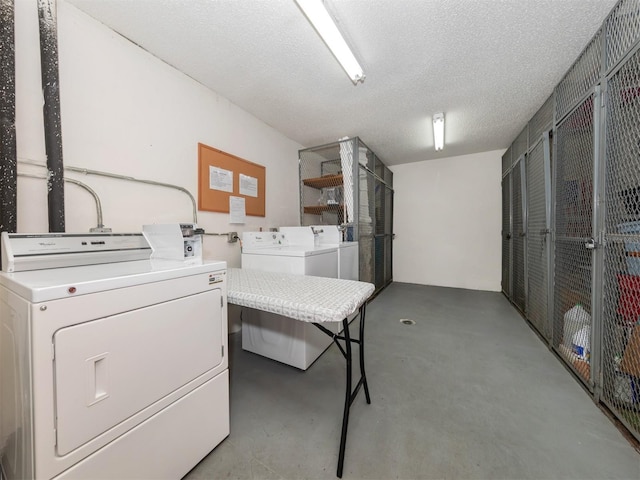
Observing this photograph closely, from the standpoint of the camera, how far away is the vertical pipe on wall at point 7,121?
1.14 metres

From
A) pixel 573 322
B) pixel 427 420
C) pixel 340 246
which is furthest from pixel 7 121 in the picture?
pixel 573 322

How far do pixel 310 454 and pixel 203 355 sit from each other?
748 millimetres

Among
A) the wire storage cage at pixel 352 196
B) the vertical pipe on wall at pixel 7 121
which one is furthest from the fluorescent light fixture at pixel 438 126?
the vertical pipe on wall at pixel 7 121

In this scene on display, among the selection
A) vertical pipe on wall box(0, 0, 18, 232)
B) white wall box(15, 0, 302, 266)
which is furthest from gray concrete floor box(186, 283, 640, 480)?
vertical pipe on wall box(0, 0, 18, 232)

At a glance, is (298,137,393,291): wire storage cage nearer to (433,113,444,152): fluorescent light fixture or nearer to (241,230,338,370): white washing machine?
(433,113,444,152): fluorescent light fixture

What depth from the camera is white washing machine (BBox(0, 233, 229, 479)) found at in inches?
28.0

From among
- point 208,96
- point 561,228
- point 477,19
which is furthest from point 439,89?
point 208,96

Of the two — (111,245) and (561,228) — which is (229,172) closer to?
(111,245)

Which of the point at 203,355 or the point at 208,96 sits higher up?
the point at 208,96

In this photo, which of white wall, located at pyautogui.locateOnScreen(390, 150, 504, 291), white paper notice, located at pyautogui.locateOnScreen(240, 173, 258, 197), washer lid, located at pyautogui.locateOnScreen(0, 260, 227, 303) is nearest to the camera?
washer lid, located at pyautogui.locateOnScreen(0, 260, 227, 303)

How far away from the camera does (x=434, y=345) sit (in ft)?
7.60

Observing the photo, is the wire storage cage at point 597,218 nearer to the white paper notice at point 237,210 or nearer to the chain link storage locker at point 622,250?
the chain link storage locker at point 622,250

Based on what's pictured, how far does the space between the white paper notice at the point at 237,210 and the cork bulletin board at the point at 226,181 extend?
0.04 metres

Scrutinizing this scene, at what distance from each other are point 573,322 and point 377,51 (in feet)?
8.55
